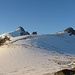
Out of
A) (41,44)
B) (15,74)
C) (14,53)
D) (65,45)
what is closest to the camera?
(15,74)

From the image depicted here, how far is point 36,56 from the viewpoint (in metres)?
44.7

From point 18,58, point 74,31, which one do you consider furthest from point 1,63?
point 74,31

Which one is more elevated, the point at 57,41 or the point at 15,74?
the point at 57,41

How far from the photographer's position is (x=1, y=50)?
5075 centimetres

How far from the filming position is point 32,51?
48.5 m

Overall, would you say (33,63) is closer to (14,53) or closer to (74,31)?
(14,53)

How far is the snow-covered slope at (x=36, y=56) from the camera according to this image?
1359 inches

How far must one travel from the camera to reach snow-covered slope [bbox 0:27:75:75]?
3453cm

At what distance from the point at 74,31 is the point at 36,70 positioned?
57.0m

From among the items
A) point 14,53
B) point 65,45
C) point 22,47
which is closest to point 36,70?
point 14,53

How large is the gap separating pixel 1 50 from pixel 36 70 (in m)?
18.9

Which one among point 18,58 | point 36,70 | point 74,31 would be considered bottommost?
point 36,70

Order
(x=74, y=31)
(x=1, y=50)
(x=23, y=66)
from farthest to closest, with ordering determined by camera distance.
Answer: (x=74, y=31)
(x=1, y=50)
(x=23, y=66)

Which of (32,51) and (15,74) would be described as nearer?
(15,74)
